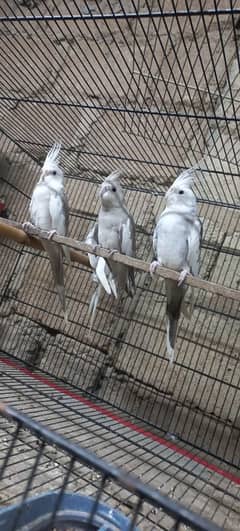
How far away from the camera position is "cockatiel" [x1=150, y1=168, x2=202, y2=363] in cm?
214

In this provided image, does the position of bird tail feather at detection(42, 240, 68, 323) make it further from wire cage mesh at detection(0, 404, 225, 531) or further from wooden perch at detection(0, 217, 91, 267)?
wire cage mesh at detection(0, 404, 225, 531)

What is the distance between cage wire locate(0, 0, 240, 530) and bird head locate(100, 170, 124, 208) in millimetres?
365

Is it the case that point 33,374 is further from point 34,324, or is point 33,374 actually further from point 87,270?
point 87,270

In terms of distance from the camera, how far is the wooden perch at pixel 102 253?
1678 mm

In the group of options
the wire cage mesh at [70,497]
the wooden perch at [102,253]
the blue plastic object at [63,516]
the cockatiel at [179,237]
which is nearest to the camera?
the wire cage mesh at [70,497]

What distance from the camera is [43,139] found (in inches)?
126

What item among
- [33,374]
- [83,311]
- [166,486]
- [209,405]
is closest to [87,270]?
[83,311]

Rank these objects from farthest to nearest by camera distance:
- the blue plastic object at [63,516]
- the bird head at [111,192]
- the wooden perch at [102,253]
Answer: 1. the bird head at [111,192]
2. the wooden perch at [102,253]
3. the blue plastic object at [63,516]

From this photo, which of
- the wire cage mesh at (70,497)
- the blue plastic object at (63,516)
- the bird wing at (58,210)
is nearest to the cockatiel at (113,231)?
the bird wing at (58,210)

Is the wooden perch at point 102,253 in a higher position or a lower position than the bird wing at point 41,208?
lower

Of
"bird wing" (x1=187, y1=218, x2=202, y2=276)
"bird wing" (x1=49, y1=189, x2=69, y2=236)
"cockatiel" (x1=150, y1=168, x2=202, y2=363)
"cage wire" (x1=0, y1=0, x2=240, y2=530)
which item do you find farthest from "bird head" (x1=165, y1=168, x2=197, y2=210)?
"bird wing" (x1=49, y1=189, x2=69, y2=236)

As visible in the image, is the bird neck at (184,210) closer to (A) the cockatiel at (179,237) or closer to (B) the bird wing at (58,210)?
(A) the cockatiel at (179,237)

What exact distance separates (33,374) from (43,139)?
67.9 inches

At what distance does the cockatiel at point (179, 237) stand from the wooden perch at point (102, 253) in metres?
0.27
